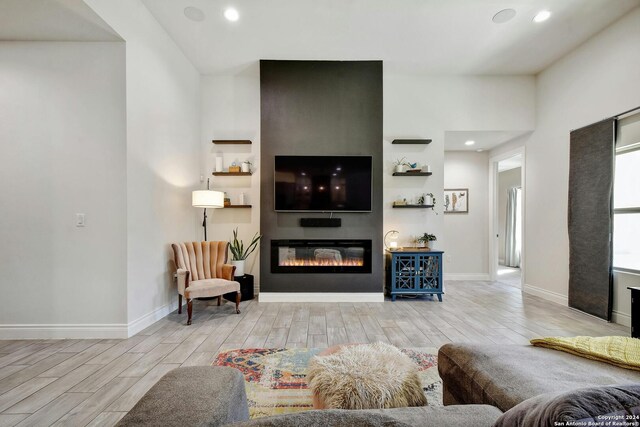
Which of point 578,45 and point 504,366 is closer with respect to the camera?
point 504,366

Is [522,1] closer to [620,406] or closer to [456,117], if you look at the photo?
[456,117]

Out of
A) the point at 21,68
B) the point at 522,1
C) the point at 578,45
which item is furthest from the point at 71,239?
the point at 578,45

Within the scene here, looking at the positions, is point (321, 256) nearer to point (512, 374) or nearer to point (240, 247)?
point (240, 247)

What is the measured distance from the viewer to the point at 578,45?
3602 millimetres

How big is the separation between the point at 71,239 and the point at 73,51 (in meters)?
1.80

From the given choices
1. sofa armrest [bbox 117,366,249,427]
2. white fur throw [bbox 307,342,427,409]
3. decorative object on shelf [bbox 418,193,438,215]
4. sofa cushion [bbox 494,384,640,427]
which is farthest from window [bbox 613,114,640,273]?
sofa armrest [bbox 117,366,249,427]

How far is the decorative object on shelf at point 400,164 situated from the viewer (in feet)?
14.1

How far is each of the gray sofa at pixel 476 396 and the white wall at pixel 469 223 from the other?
4.43 metres

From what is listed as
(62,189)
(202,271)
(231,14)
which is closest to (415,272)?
(202,271)

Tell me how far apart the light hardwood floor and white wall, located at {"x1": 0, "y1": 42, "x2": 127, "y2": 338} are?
300mm

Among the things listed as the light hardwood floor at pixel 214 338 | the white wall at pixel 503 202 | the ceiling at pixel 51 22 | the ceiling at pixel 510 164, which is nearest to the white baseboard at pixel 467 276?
the light hardwood floor at pixel 214 338

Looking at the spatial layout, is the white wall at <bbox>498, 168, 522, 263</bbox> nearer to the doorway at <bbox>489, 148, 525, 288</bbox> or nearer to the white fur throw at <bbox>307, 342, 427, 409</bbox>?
the doorway at <bbox>489, 148, 525, 288</bbox>

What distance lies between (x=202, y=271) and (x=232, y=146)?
6.49 feet

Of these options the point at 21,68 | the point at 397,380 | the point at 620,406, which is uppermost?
the point at 21,68
